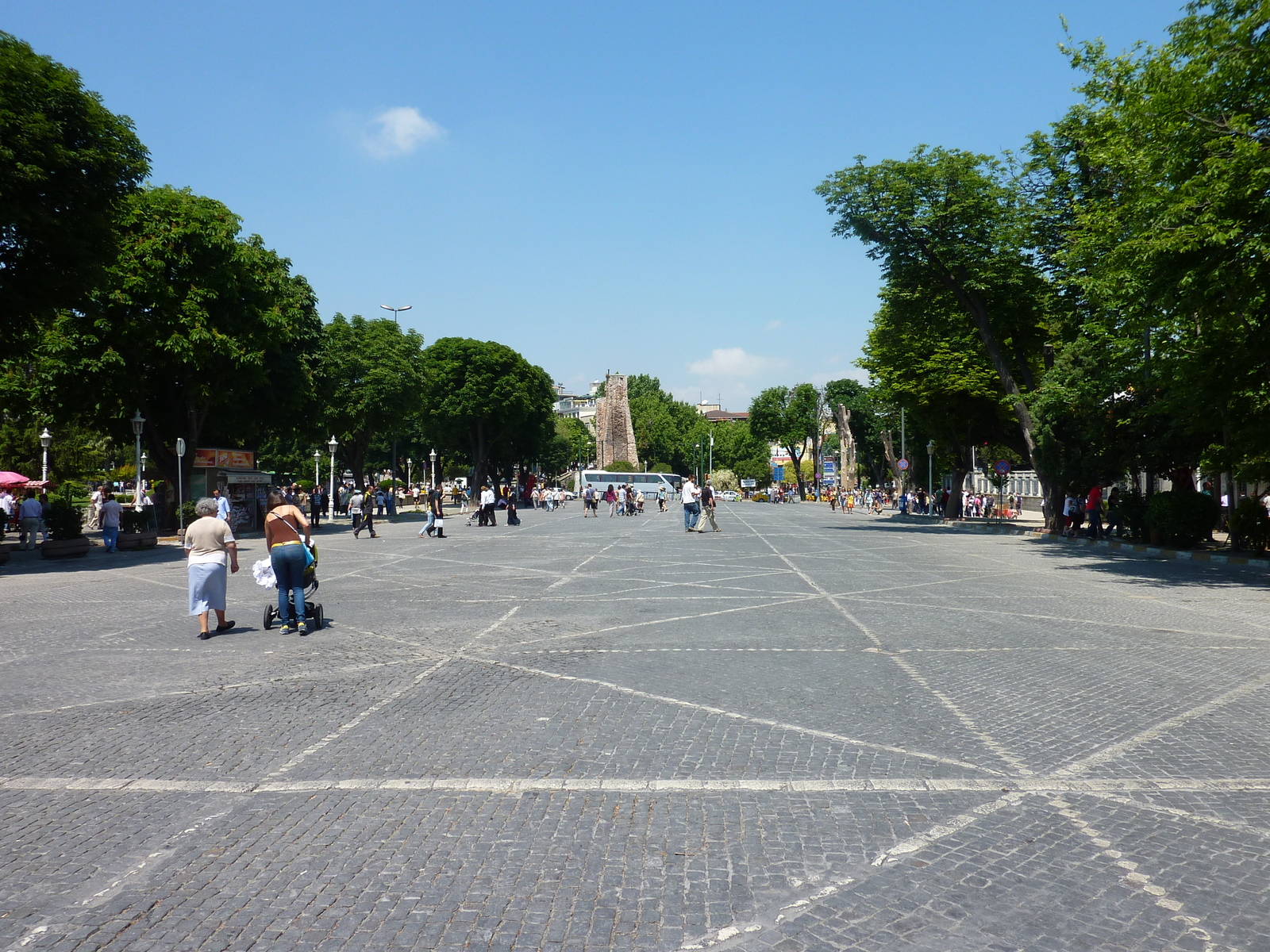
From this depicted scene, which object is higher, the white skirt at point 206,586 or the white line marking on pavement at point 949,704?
the white skirt at point 206,586

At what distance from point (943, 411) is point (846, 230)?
11335 mm

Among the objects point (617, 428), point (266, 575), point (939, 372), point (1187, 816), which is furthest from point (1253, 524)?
point (617, 428)

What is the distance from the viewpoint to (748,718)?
677cm

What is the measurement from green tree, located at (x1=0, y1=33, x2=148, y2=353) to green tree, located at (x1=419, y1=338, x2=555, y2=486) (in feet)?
135

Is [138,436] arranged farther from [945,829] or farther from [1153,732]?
[945,829]

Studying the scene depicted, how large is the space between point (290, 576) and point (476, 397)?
178 ft

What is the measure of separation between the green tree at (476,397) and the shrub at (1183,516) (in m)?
45.6

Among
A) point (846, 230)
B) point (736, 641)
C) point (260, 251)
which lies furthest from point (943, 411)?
point (736, 641)

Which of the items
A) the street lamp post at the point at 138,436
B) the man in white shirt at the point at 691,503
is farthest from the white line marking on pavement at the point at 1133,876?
the street lamp post at the point at 138,436

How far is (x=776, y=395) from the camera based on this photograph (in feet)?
371

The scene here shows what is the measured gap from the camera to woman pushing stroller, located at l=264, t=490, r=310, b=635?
1067cm

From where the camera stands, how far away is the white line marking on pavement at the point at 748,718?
5.82 meters

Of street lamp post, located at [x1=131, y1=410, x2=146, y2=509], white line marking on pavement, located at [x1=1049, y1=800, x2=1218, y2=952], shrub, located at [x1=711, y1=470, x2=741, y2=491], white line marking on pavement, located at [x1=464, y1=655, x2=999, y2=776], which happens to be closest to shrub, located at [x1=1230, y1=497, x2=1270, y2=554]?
white line marking on pavement, located at [x1=464, y1=655, x2=999, y2=776]

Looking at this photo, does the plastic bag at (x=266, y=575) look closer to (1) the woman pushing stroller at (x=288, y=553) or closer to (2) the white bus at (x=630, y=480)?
(1) the woman pushing stroller at (x=288, y=553)
